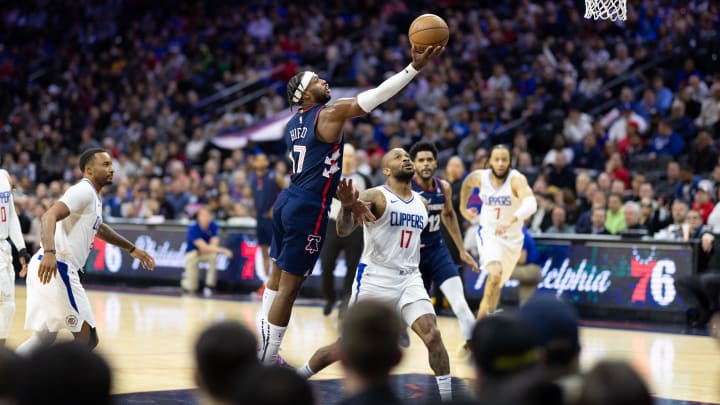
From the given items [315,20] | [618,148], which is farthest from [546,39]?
[315,20]

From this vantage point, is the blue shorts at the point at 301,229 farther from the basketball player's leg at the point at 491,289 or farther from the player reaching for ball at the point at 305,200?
the basketball player's leg at the point at 491,289

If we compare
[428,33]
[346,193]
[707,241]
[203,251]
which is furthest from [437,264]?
[203,251]

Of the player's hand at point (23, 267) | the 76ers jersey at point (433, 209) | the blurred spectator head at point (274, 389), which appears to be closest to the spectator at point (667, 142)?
the 76ers jersey at point (433, 209)

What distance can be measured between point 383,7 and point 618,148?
8501mm

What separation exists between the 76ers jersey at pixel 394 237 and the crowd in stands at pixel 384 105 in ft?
23.1

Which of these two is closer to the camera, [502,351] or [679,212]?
[502,351]

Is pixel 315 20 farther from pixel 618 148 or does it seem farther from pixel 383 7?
pixel 618 148

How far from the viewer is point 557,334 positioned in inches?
140

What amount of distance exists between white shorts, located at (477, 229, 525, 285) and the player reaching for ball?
4.17 metres

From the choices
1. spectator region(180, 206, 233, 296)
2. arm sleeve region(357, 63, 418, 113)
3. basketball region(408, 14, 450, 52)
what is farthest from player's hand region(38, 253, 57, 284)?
spectator region(180, 206, 233, 296)

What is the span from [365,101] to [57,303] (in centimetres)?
261

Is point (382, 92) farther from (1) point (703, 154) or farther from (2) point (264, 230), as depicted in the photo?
(1) point (703, 154)

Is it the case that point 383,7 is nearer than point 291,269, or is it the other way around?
point 291,269

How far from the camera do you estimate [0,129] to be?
26.6m
